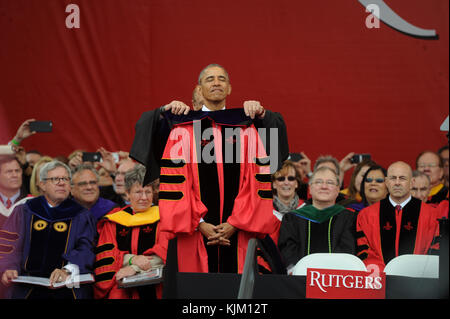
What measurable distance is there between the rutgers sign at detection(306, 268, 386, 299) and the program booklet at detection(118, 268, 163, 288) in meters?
1.69

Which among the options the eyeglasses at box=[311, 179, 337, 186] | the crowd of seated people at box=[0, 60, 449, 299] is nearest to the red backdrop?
the crowd of seated people at box=[0, 60, 449, 299]

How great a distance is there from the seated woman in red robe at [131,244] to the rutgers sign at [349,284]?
5.69 feet

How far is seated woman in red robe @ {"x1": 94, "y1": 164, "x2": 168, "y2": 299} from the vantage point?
4496mm

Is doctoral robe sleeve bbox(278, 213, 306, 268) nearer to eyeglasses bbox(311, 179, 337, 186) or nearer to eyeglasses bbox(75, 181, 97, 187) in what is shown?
eyeglasses bbox(311, 179, 337, 186)

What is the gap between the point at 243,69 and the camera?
630 centimetres

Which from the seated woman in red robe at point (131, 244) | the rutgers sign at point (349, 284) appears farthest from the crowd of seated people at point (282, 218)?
the rutgers sign at point (349, 284)

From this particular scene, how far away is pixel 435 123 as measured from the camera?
21.2 ft

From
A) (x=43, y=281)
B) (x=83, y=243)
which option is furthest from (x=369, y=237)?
(x=43, y=281)

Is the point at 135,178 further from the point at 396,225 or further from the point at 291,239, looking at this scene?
the point at 396,225

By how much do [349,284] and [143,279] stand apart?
6.20 feet

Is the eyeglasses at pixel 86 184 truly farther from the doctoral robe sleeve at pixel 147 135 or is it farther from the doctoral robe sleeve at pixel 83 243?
the doctoral robe sleeve at pixel 147 135

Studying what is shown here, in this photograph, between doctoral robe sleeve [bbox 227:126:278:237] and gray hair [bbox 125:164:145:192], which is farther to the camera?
gray hair [bbox 125:164:145:192]
